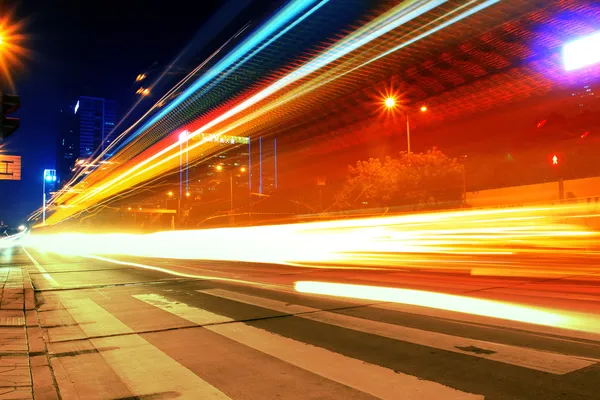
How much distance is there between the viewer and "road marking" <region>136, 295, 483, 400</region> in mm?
3713

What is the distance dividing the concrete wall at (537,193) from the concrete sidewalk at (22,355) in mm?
18284

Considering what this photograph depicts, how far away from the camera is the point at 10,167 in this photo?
28.0 metres

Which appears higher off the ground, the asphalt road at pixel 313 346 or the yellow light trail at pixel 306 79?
the yellow light trail at pixel 306 79

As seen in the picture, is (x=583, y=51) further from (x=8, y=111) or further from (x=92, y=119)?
(x=92, y=119)

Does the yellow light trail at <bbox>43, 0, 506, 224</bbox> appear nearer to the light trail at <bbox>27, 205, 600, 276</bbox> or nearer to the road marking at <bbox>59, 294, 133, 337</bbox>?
the light trail at <bbox>27, 205, 600, 276</bbox>

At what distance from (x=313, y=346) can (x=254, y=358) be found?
0.78 m

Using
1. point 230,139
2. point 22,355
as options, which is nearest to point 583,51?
point 22,355

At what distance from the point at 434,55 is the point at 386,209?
10.3 m

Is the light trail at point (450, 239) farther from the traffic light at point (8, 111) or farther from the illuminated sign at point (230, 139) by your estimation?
the illuminated sign at point (230, 139)

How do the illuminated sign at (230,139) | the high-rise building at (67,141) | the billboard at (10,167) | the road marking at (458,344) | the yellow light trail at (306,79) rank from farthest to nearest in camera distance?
1. the high-rise building at (67,141)
2. the illuminated sign at (230,139)
3. the billboard at (10,167)
4. the yellow light trail at (306,79)
5. the road marking at (458,344)

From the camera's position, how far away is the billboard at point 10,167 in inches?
1064

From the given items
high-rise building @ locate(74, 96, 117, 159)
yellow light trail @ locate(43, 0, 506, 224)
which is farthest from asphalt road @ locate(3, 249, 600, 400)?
high-rise building @ locate(74, 96, 117, 159)

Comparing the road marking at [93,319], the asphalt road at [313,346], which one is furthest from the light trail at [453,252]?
the road marking at [93,319]

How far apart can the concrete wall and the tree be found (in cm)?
158
